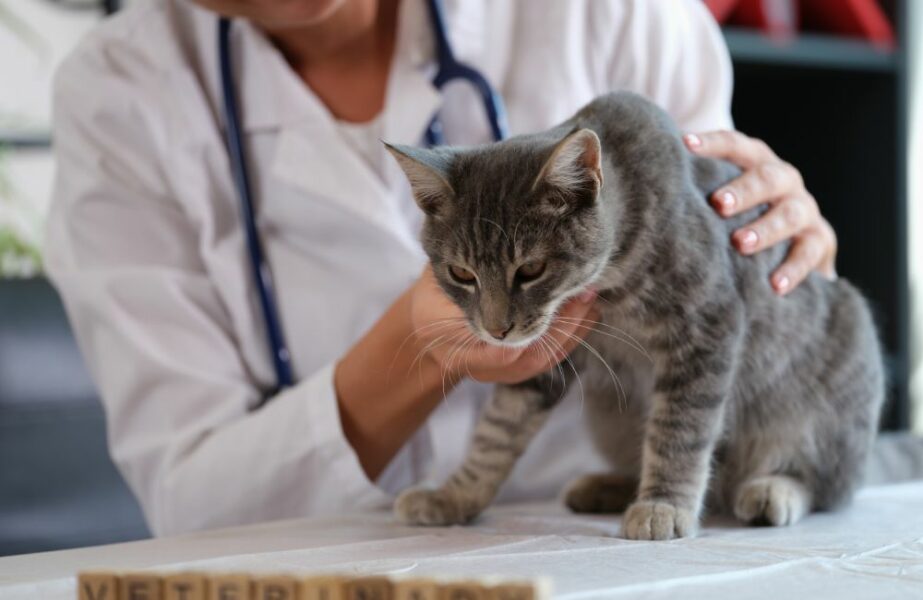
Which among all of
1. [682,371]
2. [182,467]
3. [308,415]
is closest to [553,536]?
[682,371]

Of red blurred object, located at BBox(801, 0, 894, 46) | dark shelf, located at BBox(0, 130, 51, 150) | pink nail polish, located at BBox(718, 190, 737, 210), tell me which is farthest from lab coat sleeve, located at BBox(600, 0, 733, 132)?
dark shelf, located at BBox(0, 130, 51, 150)

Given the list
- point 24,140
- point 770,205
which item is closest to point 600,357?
point 770,205

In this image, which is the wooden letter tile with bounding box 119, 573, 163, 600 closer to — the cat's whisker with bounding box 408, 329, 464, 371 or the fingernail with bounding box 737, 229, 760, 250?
the cat's whisker with bounding box 408, 329, 464, 371

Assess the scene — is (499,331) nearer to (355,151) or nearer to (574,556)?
(574,556)

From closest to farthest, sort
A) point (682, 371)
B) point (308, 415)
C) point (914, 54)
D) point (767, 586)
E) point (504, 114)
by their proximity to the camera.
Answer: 1. point (767, 586)
2. point (682, 371)
3. point (308, 415)
4. point (504, 114)
5. point (914, 54)

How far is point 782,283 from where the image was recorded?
1.05m

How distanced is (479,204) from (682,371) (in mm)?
254

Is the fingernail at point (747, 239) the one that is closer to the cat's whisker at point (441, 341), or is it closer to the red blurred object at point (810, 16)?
the cat's whisker at point (441, 341)

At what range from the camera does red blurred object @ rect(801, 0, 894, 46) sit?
2047 millimetres

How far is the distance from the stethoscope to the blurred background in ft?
2.24

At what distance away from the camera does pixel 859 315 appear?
1.17 metres

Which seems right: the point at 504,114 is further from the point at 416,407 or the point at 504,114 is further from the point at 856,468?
the point at 856,468

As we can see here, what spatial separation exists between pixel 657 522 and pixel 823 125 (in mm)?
1483

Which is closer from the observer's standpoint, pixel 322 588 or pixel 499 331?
pixel 322 588
